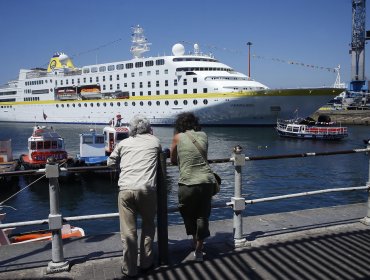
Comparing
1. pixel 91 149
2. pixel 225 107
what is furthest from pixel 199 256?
pixel 225 107

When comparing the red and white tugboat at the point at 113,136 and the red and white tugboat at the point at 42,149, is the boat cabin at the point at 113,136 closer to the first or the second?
the red and white tugboat at the point at 113,136

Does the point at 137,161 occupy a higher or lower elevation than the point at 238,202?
higher

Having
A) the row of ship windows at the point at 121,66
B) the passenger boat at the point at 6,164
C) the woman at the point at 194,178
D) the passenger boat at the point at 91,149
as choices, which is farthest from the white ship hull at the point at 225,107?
the woman at the point at 194,178

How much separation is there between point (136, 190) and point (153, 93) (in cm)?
5490

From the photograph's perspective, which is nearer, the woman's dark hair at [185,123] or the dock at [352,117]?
the woman's dark hair at [185,123]

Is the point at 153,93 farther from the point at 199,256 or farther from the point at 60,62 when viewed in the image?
the point at 199,256

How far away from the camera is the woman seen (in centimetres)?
357

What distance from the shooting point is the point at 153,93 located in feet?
189

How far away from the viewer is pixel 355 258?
3.67m

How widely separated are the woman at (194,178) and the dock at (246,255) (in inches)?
11.6

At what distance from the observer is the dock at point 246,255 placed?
3.43 metres

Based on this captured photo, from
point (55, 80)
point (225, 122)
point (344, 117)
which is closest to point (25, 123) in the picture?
point (55, 80)

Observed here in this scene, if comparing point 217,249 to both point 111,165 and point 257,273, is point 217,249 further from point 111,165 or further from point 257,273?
point 111,165

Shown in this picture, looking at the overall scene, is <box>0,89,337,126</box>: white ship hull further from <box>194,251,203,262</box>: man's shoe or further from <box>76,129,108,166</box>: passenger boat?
<box>194,251,203,262</box>: man's shoe
